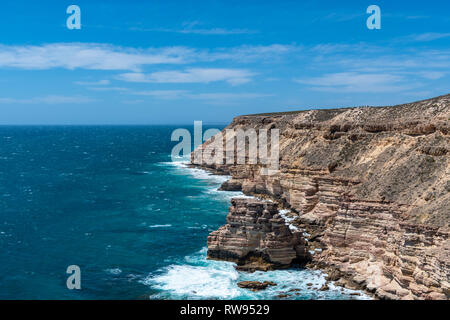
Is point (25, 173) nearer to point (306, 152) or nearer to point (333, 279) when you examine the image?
point (306, 152)

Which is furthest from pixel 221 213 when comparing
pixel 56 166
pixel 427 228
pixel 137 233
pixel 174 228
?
pixel 56 166

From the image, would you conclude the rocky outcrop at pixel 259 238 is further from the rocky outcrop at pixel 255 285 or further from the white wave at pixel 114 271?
the white wave at pixel 114 271

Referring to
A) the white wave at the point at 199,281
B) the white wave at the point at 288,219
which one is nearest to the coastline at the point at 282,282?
the white wave at the point at 199,281

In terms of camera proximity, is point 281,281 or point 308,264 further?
point 308,264

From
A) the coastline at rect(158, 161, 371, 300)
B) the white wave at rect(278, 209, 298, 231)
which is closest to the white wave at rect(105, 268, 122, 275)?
the coastline at rect(158, 161, 371, 300)

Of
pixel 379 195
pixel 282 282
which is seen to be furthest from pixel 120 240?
pixel 379 195

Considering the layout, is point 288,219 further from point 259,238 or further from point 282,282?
point 282,282
